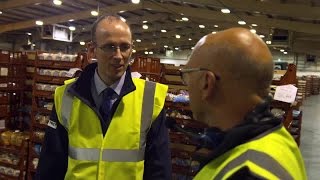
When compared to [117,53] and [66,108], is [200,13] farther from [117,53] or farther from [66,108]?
[66,108]

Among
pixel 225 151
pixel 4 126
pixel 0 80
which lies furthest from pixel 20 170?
pixel 225 151

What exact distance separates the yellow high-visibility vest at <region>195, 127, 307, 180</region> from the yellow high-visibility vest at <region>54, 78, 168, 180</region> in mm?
1036

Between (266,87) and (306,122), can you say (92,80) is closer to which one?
(266,87)

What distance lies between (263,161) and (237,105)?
0.20 meters

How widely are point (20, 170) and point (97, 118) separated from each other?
3568mm

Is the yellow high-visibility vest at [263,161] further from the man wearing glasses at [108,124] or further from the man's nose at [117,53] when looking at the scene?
the man's nose at [117,53]

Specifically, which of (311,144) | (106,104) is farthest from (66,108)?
(311,144)

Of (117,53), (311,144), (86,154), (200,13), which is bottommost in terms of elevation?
(311,144)

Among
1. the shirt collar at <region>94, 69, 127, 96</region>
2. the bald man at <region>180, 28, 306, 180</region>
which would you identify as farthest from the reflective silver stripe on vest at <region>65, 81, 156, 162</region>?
the bald man at <region>180, 28, 306, 180</region>

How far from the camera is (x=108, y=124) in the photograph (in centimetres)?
205

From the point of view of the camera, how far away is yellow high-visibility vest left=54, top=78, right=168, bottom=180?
2.01 meters

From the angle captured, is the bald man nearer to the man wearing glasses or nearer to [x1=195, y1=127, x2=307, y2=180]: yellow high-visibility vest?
[x1=195, y1=127, x2=307, y2=180]: yellow high-visibility vest

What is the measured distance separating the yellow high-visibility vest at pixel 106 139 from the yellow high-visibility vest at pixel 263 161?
40.8 inches

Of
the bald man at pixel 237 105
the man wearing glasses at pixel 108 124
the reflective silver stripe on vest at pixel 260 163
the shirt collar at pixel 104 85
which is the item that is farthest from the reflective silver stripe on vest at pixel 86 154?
the reflective silver stripe on vest at pixel 260 163
